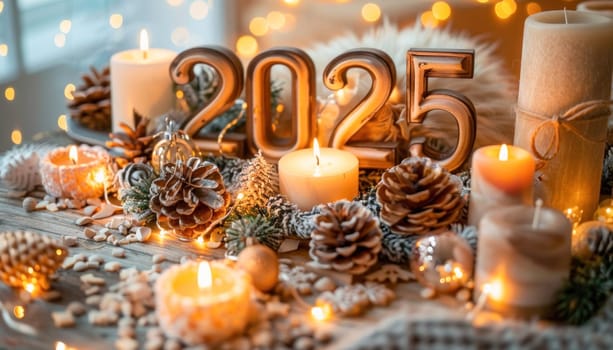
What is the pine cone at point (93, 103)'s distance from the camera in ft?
4.78

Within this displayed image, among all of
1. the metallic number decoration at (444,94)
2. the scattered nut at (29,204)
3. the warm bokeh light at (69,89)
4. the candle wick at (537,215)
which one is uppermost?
the metallic number decoration at (444,94)

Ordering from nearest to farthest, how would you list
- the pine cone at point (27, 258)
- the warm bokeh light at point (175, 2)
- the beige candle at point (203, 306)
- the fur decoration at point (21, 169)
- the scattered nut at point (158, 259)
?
the beige candle at point (203, 306), the pine cone at point (27, 258), the scattered nut at point (158, 259), the fur decoration at point (21, 169), the warm bokeh light at point (175, 2)

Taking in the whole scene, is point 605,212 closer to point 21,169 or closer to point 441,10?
point 441,10

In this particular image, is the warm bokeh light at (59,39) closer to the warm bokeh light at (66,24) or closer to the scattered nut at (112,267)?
the warm bokeh light at (66,24)

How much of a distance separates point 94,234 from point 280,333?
0.38 meters

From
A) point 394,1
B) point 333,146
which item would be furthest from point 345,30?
point 333,146

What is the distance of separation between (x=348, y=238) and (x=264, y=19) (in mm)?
544

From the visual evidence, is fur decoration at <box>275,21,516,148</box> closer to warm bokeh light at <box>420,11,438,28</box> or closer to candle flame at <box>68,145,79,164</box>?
warm bokeh light at <box>420,11,438,28</box>

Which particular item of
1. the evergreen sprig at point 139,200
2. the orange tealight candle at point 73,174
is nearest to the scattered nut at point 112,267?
the evergreen sprig at point 139,200

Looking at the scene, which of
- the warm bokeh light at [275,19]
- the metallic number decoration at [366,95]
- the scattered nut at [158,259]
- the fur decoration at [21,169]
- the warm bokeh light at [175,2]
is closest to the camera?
the scattered nut at [158,259]

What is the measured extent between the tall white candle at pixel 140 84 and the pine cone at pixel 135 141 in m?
0.05

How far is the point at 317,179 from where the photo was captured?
1.13m

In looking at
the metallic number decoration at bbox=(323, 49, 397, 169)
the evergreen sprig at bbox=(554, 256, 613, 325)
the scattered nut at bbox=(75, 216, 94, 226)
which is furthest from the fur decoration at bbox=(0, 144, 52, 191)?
the evergreen sprig at bbox=(554, 256, 613, 325)

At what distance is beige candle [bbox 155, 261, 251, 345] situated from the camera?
0.86 m
